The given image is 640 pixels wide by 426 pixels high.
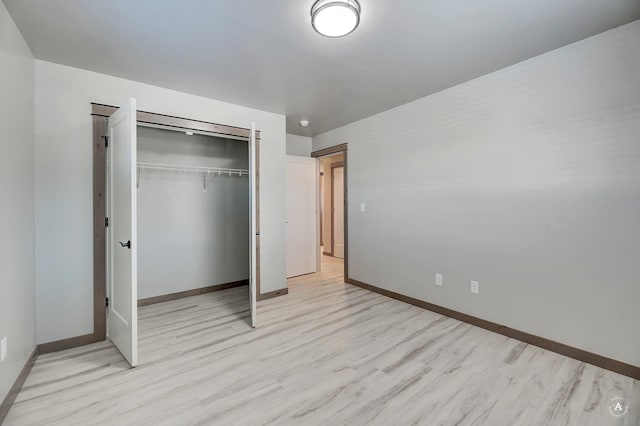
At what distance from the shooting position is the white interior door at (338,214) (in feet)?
21.2

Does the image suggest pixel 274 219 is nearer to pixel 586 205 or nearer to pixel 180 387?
pixel 180 387

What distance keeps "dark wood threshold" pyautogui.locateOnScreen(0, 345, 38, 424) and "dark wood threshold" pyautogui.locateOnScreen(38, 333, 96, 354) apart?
0.24 feet

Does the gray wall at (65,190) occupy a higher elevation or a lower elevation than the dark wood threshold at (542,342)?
higher

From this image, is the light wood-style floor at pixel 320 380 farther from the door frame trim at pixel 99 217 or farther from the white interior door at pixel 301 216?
the white interior door at pixel 301 216

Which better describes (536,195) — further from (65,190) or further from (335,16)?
(65,190)

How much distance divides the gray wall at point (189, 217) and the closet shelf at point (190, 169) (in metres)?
0.05

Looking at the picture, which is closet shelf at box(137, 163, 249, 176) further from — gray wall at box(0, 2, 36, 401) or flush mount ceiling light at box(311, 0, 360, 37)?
flush mount ceiling light at box(311, 0, 360, 37)

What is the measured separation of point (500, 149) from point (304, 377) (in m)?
2.62

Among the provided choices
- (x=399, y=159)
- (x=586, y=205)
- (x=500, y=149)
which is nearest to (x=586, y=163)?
(x=586, y=205)

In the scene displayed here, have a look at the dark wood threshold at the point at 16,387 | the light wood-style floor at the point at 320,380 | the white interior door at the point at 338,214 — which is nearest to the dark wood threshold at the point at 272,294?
the light wood-style floor at the point at 320,380


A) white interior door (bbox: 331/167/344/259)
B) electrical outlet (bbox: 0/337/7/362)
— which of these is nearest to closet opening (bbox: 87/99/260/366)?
electrical outlet (bbox: 0/337/7/362)

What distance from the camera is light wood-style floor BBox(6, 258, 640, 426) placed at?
5.48ft

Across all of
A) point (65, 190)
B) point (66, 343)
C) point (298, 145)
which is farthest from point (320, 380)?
point (298, 145)

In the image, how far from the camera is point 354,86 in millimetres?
2936
